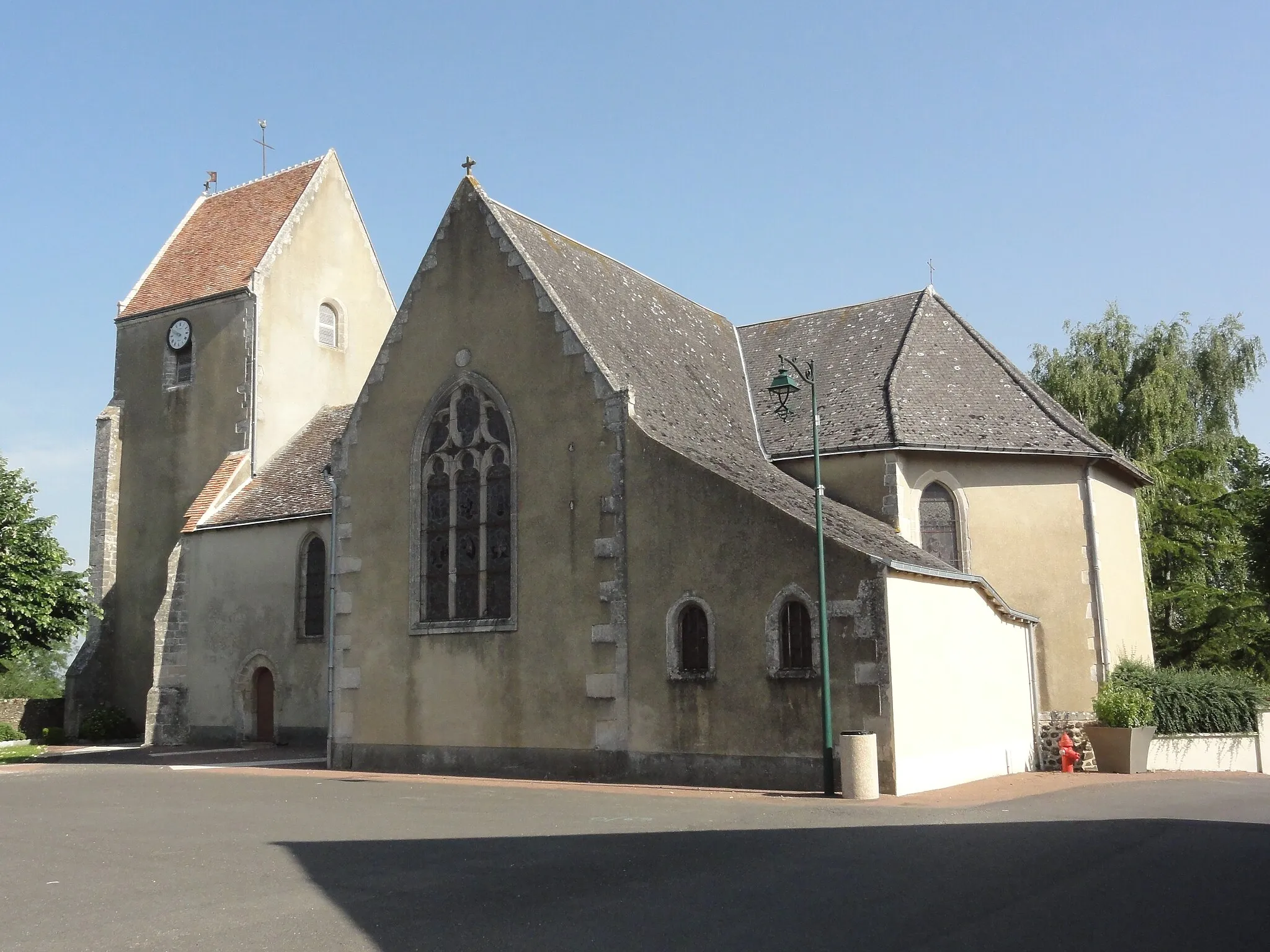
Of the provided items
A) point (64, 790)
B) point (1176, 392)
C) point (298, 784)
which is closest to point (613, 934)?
point (298, 784)

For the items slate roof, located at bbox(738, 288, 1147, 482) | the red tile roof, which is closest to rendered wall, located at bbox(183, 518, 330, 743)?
the red tile roof

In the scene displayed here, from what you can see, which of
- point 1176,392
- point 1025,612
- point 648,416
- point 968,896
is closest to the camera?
point 968,896

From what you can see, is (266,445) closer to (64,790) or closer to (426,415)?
(426,415)

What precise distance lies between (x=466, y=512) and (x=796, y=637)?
7.03 meters

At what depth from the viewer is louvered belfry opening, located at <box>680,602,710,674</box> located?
17.4 metres

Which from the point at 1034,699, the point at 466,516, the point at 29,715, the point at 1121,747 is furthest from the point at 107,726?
the point at 1121,747

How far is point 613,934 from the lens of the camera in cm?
695

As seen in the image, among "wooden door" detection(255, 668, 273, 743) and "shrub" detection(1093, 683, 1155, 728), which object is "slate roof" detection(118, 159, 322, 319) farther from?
"shrub" detection(1093, 683, 1155, 728)

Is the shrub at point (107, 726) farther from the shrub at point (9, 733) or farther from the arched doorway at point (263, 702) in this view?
the arched doorway at point (263, 702)

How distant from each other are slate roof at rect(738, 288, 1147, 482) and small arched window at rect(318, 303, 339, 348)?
42.2 feet

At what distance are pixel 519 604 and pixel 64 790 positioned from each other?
24.5 ft

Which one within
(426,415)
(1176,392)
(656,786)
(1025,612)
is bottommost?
(656,786)

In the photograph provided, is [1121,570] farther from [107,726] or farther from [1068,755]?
→ [107,726]

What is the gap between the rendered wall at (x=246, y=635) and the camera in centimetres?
2664
